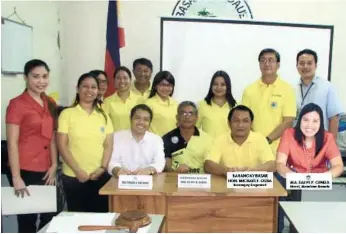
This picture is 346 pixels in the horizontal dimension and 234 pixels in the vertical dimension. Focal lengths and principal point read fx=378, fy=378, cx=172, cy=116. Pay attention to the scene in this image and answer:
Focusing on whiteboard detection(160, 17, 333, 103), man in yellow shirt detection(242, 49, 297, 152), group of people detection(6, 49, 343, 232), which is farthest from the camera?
whiteboard detection(160, 17, 333, 103)

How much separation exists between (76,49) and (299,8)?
2.20 meters

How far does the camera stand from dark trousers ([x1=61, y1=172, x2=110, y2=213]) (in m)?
2.41

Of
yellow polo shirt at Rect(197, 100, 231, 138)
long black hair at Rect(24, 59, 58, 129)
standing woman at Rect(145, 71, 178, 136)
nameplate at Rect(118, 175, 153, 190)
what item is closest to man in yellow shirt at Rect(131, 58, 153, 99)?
standing woman at Rect(145, 71, 178, 136)

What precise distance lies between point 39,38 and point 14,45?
44cm

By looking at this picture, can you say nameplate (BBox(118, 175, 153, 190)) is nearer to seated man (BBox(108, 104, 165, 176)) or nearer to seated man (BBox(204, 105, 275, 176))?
seated man (BBox(108, 104, 165, 176))

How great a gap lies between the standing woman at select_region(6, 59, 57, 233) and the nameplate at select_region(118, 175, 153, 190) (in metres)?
0.54

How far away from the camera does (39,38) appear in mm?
3232

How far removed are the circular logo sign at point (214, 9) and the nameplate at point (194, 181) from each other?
2001mm

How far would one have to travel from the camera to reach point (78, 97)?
94.9 inches

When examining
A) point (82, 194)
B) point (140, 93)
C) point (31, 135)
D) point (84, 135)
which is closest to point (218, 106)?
point (140, 93)

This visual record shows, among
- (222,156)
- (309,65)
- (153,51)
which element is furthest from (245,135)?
(153,51)

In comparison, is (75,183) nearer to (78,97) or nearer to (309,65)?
(78,97)

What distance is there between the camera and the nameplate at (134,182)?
2141 mm

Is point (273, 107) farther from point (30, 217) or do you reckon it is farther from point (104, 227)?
point (30, 217)
